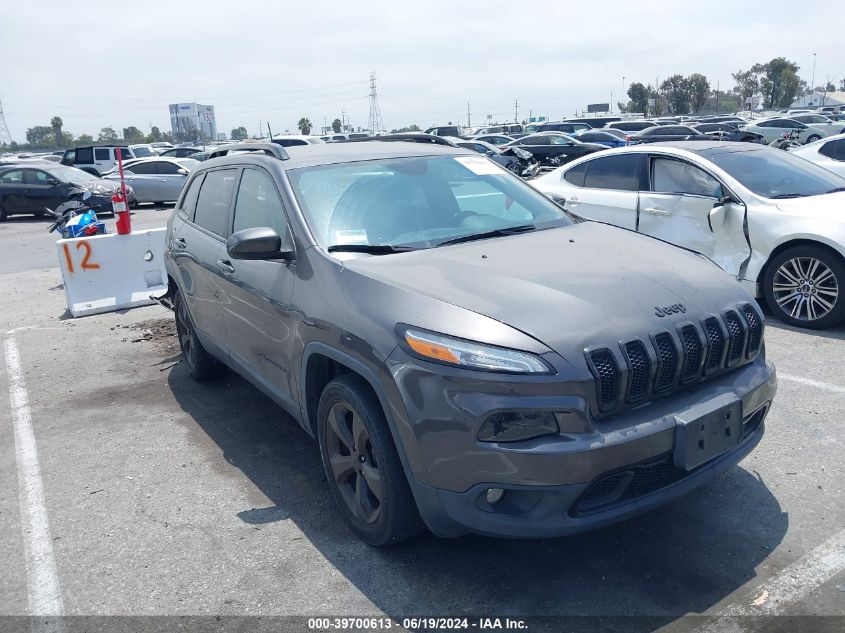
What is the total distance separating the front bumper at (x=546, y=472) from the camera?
108 inches

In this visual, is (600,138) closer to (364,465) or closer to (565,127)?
(565,127)

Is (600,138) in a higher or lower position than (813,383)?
higher

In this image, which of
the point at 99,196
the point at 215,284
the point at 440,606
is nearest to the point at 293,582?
the point at 440,606

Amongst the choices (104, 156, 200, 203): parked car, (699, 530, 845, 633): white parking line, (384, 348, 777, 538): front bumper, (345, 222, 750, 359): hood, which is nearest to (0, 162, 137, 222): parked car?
(104, 156, 200, 203): parked car

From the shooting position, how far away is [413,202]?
13.7ft

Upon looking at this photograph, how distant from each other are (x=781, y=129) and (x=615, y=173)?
29294 millimetres

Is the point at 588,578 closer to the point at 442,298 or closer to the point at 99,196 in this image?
the point at 442,298

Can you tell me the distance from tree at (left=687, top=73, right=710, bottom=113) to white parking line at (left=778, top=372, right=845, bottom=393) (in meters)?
90.6

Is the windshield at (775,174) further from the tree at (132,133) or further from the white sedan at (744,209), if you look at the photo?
the tree at (132,133)

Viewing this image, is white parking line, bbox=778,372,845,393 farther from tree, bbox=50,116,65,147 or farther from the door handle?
tree, bbox=50,116,65,147

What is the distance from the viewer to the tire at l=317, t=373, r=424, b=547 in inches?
124

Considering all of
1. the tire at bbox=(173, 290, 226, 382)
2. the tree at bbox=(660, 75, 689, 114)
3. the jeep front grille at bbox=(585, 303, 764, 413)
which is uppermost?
the tree at bbox=(660, 75, 689, 114)

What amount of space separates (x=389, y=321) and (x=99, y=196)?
52.5 feet

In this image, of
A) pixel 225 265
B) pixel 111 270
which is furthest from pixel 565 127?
pixel 225 265
